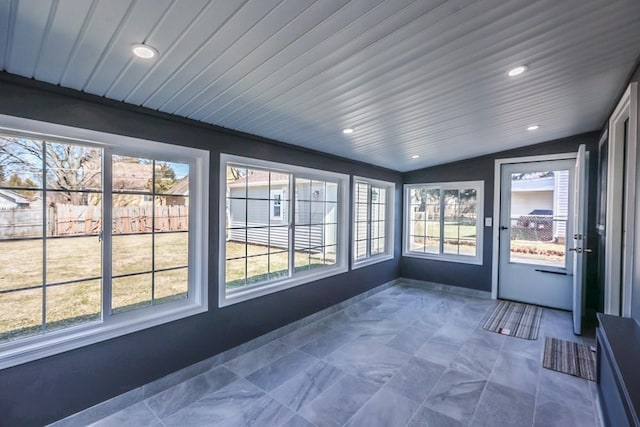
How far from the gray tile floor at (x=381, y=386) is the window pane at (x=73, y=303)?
2.32 ft

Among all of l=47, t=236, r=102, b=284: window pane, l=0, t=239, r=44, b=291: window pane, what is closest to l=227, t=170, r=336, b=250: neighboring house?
l=47, t=236, r=102, b=284: window pane

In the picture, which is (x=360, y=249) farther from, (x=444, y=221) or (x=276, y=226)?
(x=276, y=226)

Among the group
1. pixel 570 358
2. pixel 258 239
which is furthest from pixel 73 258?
pixel 570 358

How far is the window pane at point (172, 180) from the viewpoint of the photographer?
2438 millimetres

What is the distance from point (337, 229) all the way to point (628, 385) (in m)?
3.31

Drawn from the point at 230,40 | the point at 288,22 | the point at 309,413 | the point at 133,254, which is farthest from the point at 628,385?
the point at 133,254

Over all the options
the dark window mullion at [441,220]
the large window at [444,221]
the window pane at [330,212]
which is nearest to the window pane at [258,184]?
the window pane at [330,212]

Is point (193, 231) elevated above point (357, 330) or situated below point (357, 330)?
above

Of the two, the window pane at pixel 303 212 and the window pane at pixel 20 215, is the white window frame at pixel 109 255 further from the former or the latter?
the window pane at pixel 303 212

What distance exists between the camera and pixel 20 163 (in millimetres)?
1832

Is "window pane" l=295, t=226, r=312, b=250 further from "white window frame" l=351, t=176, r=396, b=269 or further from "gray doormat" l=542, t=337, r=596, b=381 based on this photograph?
"gray doormat" l=542, t=337, r=596, b=381

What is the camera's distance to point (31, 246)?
188cm

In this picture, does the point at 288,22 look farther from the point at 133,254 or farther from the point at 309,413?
the point at 309,413

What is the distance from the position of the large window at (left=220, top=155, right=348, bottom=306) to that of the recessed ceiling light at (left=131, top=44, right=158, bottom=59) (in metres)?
1.25
